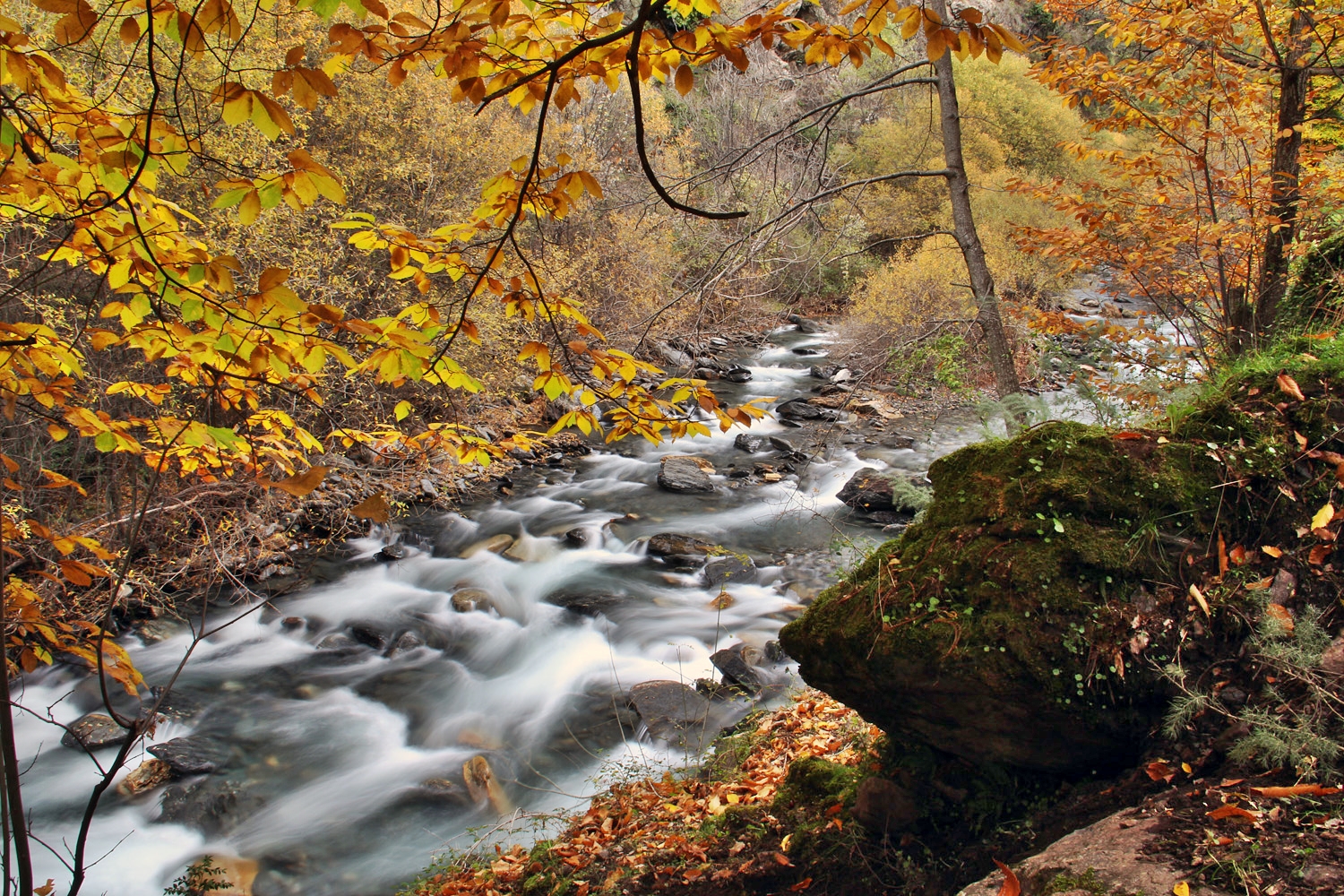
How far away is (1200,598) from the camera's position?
7.77ft

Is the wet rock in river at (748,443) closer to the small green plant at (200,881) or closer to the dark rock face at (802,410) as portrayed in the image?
the dark rock face at (802,410)

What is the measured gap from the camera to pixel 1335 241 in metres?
3.98

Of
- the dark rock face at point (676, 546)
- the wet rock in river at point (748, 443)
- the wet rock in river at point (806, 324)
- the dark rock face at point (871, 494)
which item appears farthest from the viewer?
the wet rock in river at point (806, 324)

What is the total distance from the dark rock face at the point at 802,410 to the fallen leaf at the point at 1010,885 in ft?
36.6

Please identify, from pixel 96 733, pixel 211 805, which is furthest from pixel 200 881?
pixel 96 733

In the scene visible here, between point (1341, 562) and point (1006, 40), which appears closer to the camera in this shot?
point (1006, 40)

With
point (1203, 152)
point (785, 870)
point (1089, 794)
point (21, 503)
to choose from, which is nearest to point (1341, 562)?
point (1089, 794)

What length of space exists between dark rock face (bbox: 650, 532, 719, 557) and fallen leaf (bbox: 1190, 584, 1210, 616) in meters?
6.04

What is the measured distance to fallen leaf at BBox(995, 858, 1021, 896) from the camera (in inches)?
77.7

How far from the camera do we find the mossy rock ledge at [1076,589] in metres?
2.39

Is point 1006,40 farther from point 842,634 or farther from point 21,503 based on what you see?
point 21,503

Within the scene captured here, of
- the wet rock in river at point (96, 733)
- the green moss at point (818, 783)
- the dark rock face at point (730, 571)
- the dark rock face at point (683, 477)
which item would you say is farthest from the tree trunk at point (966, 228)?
the wet rock in river at point (96, 733)

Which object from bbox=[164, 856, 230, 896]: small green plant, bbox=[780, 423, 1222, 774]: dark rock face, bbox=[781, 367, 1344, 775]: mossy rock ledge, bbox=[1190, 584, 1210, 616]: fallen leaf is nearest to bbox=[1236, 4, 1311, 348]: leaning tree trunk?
bbox=[781, 367, 1344, 775]: mossy rock ledge

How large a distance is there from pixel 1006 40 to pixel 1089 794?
2.24 meters
